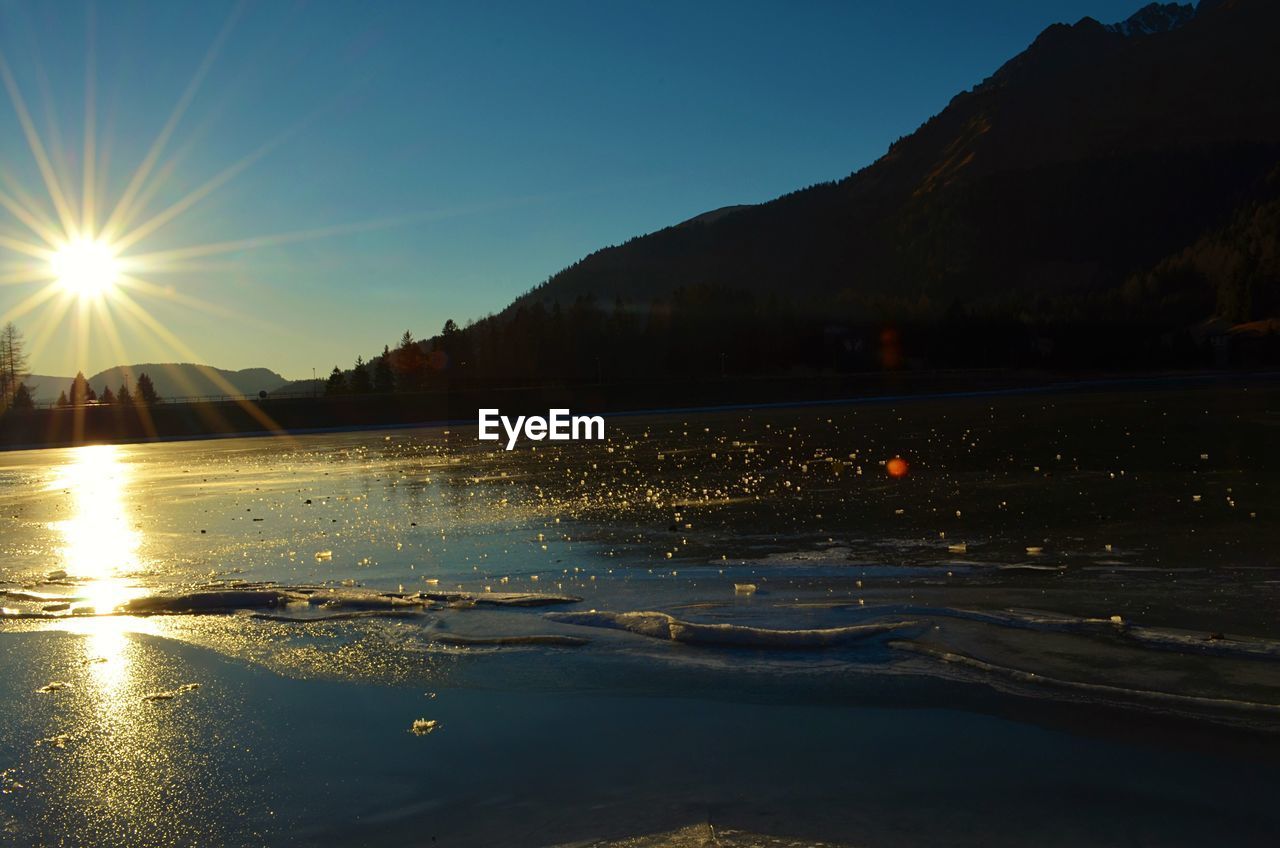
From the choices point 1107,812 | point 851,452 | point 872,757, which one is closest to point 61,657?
point 872,757

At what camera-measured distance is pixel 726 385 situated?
85625mm

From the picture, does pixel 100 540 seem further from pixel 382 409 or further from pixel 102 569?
pixel 382 409

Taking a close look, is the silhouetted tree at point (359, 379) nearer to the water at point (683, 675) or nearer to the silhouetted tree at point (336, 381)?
the silhouetted tree at point (336, 381)

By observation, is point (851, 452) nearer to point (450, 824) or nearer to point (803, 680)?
point (803, 680)

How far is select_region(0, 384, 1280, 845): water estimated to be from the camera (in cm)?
503

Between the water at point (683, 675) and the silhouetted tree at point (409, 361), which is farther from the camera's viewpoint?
the silhouetted tree at point (409, 361)

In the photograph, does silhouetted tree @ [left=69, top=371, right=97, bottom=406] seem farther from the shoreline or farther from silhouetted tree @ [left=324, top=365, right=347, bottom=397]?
the shoreline

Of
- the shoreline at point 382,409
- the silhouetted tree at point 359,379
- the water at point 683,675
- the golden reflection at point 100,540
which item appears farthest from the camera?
the silhouetted tree at point 359,379

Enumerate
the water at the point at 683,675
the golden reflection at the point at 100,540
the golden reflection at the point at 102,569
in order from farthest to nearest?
the golden reflection at the point at 100,540 < the golden reflection at the point at 102,569 < the water at the point at 683,675

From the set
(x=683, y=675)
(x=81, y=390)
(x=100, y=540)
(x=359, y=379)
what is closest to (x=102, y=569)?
(x=100, y=540)

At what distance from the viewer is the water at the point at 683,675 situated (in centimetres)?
503

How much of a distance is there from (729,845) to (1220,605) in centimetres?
584

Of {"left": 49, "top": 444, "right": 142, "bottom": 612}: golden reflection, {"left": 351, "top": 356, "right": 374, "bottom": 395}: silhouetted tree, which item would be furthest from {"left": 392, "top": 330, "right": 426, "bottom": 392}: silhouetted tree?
{"left": 49, "top": 444, "right": 142, "bottom": 612}: golden reflection

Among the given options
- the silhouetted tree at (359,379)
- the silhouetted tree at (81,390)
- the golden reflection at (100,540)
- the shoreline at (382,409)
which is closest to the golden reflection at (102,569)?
the golden reflection at (100,540)
